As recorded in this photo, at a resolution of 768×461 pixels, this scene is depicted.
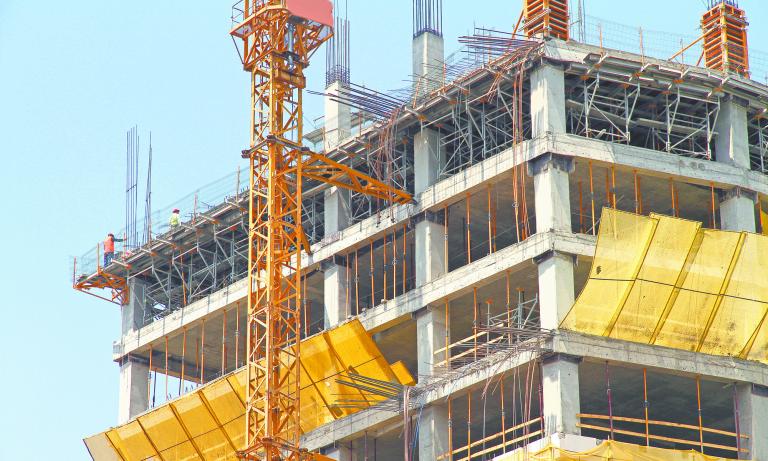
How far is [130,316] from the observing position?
88.2 meters

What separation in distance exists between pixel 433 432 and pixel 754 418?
1160 cm

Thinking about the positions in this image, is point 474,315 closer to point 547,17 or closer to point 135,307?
point 547,17

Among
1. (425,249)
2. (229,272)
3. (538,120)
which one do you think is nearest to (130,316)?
(229,272)

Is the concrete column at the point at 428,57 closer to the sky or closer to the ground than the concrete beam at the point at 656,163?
closer to the sky

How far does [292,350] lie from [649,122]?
1672 centimetres

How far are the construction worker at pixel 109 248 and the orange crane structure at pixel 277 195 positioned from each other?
43.7ft

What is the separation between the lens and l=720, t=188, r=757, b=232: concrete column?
2810 inches

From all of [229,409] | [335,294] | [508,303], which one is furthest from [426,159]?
[229,409]

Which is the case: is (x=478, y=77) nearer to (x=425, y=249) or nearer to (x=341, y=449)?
(x=425, y=249)

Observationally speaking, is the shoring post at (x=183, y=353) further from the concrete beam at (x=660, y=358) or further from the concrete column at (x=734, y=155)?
the concrete column at (x=734, y=155)

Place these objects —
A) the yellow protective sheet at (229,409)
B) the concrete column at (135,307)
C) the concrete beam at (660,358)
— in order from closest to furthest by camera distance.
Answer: the concrete beam at (660,358), the yellow protective sheet at (229,409), the concrete column at (135,307)

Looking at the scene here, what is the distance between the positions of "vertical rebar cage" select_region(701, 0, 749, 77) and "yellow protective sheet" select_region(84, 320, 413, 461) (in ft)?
59.6

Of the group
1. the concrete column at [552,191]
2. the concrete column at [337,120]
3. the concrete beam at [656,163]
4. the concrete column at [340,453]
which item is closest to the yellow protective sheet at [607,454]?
the concrete column at [552,191]

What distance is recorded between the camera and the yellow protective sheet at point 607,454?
63625 mm
